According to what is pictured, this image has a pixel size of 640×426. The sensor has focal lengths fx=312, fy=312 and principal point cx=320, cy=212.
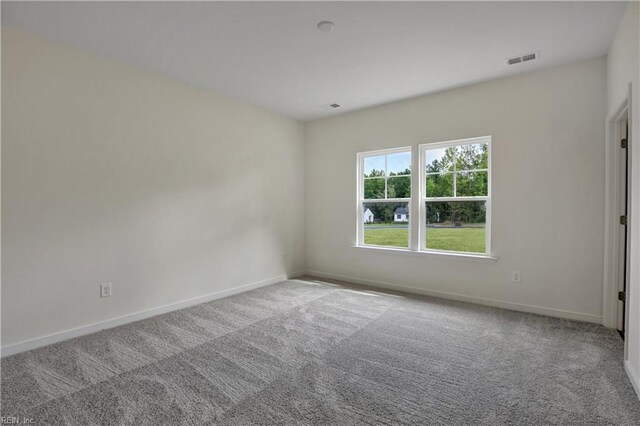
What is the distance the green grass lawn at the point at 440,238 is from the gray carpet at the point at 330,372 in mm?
890

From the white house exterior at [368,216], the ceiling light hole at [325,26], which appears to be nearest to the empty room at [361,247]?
the ceiling light hole at [325,26]

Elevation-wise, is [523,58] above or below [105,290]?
above

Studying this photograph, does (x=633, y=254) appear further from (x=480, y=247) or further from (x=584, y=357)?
(x=480, y=247)

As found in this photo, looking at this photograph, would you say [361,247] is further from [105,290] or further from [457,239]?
[105,290]

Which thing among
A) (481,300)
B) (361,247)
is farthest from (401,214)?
(481,300)

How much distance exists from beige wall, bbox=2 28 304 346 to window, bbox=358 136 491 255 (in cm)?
169

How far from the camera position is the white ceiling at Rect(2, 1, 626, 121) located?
2338mm

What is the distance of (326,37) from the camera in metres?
2.72

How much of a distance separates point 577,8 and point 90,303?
4826mm

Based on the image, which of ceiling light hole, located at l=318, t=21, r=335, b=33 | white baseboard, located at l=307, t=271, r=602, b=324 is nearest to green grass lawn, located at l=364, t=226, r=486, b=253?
white baseboard, located at l=307, t=271, r=602, b=324

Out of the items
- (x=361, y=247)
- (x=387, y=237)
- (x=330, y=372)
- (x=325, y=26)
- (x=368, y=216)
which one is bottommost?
(x=330, y=372)

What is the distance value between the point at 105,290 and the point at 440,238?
3.95 m

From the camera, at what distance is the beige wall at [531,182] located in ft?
10.4

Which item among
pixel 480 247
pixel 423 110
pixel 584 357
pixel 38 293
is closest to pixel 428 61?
pixel 423 110
